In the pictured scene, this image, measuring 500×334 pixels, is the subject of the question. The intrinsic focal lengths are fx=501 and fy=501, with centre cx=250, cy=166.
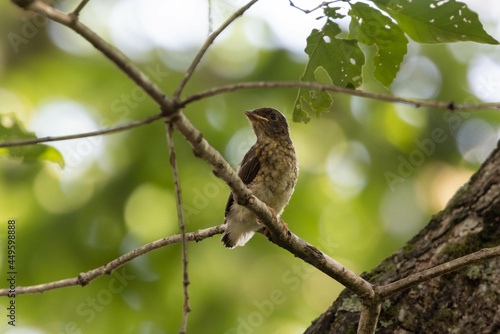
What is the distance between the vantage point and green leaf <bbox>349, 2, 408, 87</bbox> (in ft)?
7.52

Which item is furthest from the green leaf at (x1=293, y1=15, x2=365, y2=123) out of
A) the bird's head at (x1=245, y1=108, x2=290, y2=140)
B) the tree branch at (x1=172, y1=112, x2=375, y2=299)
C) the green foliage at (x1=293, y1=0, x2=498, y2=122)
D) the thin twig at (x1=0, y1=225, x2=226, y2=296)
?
the bird's head at (x1=245, y1=108, x2=290, y2=140)

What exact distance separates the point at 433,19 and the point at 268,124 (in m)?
2.48

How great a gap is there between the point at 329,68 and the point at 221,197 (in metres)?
2.94

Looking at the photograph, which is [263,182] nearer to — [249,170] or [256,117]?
[249,170]

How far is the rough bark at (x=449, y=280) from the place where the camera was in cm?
313

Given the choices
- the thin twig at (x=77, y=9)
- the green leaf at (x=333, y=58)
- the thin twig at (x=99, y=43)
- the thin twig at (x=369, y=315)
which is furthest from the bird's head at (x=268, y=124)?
the thin twig at (x=77, y=9)

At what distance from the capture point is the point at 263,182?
4.07 metres

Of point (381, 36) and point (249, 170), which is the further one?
point (249, 170)

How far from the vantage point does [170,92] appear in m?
5.37

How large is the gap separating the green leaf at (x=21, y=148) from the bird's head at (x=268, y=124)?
2299 mm

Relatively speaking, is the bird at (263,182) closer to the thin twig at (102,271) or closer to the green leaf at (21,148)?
the thin twig at (102,271)

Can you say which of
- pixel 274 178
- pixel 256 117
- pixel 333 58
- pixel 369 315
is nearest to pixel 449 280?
pixel 369 315

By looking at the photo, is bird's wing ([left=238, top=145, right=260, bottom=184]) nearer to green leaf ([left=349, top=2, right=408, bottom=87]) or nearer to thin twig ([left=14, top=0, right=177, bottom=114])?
green leaf ([left=349, top=2, right=408, bottom=87])

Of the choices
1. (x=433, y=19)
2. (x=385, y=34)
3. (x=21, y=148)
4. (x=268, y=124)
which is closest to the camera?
(x=433, y=19)
